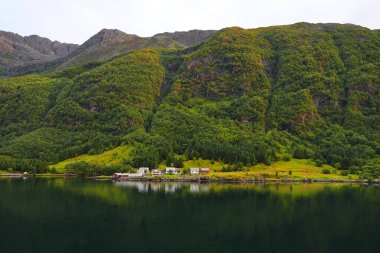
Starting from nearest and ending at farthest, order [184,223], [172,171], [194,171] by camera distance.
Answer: [184,223], [194,171], [172,171]

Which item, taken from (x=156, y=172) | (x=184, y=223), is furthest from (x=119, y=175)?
(x=184, y=223)

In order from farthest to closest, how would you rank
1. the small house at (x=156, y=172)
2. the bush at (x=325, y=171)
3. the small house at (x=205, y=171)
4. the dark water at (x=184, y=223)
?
1. the bush at (x=325, y=171)
2. the small house at (x=156, y=172)
3. the small house at (x=205, y=171)
4. the dark water at (x=184, y=223)

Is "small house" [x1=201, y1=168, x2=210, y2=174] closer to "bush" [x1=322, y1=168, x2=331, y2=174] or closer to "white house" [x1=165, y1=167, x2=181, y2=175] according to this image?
"white house" [x1=165, y1=167, x2=181, y2=175]

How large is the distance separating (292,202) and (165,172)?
9534cm

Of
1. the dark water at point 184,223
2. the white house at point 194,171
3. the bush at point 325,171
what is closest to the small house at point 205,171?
the white house at point 194,171

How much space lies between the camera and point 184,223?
262 feet

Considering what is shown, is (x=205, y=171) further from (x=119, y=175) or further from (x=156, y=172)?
(x=119, y=175)

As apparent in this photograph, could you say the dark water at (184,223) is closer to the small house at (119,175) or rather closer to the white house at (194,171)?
the white house at (194,171)

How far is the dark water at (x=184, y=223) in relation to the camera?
6291cm

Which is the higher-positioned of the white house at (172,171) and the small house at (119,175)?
the white house at (172,171)

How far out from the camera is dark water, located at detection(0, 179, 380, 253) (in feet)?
206

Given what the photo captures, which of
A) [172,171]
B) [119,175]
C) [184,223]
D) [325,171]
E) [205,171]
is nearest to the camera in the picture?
[184,223]

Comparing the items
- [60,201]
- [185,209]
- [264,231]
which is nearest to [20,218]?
[60,201]

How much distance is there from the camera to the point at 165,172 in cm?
19775
